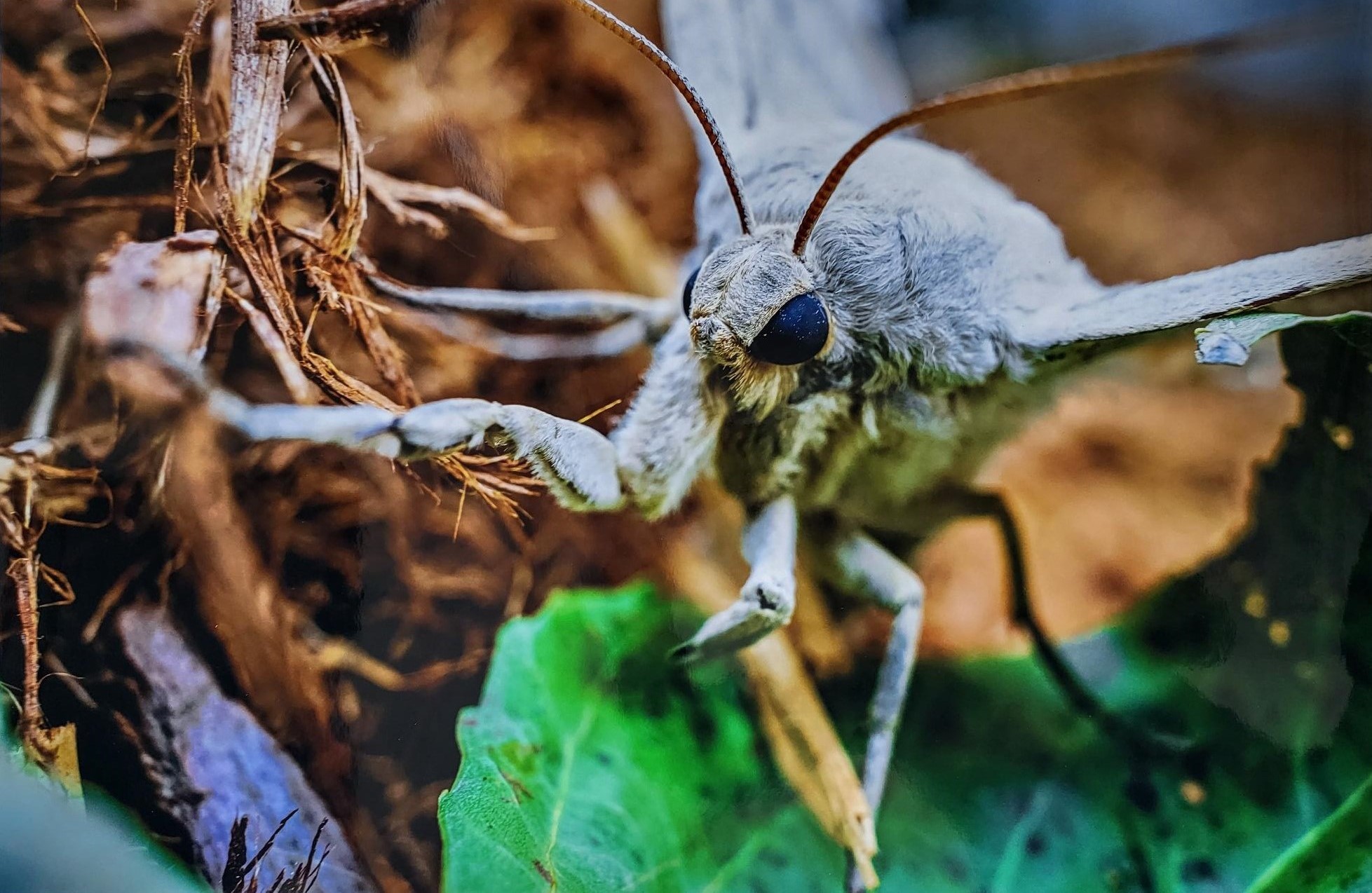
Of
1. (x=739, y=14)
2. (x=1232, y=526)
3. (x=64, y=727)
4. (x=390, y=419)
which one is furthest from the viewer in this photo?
(x=739, y=14)

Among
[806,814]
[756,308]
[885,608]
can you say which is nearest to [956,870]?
[806,814]

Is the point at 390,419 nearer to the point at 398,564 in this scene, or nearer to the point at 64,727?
the point at 398,564

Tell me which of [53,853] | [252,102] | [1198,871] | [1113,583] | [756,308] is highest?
[252,102]

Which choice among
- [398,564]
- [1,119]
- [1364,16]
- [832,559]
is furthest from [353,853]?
[1364,16]

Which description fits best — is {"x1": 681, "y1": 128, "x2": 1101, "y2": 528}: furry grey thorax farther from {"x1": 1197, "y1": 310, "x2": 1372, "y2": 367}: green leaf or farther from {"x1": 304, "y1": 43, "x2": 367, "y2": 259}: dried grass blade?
{"x1": 304, "y1": 43, "x2": 367, "y2": 259}: dried grass blade

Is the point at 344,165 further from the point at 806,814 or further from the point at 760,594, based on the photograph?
the point at 806,814

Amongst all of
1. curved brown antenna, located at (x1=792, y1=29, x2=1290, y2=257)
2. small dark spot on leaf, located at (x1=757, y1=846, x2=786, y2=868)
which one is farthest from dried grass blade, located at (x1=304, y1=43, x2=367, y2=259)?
small dark spot on leaf, located at (x1=757, y1=846, x2=786, y2=868)

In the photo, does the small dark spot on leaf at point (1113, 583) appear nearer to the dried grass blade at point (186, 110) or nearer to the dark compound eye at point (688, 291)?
the dark compound eye at point (688, 291)
